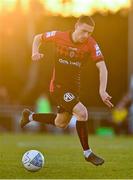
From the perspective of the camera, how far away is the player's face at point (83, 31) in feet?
39.7

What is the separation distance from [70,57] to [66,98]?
59 cm

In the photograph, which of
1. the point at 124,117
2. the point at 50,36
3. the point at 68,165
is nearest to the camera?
the point at 50,36

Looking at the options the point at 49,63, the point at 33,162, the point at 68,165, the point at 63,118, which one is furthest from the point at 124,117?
the point at 33,162

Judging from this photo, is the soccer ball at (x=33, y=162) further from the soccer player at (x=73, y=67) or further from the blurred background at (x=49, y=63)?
the blurred background at (x=49, y=63)

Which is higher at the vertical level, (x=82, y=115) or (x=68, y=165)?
(x=82, y=115)

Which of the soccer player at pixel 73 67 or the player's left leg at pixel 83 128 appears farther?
the soccer player at pixel 73 67

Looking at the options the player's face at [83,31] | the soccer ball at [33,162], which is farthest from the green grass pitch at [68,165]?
the player's face at [83,31]

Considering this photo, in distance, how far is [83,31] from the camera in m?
12.1

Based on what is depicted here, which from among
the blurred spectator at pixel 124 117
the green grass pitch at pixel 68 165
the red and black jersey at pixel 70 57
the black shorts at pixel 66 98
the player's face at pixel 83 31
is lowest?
the blurred spectator at pixel 124 117

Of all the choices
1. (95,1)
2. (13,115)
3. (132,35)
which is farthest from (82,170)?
(95,1)

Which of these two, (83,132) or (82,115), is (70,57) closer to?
(82,115)

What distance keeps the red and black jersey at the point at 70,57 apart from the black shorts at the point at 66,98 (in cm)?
8

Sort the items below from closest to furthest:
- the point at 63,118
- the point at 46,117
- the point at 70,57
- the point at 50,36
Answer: the point at 70,57 → the point at 50,36 → the point at 63,118 → the point at 46,117

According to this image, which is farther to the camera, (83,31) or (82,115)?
(82,115)
